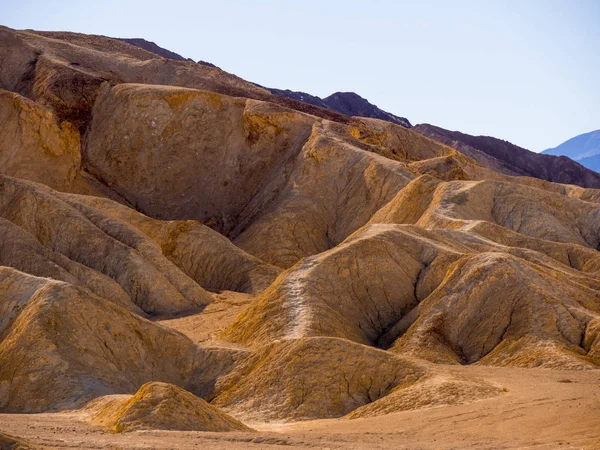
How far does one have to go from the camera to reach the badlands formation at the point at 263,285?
19.1 m

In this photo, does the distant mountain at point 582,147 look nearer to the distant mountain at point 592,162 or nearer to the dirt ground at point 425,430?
the distant mountain at point 592,162

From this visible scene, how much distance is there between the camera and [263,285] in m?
41.8

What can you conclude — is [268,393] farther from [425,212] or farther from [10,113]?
[10,113]

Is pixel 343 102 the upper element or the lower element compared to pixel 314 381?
upper

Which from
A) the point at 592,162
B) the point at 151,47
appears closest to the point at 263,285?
the point at 151,47

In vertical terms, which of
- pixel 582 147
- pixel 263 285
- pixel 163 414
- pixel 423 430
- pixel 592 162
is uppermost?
pixel 582 147

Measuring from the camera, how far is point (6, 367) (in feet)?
76.6

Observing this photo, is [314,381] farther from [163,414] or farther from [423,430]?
[163,414]

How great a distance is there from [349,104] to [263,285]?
265 ft

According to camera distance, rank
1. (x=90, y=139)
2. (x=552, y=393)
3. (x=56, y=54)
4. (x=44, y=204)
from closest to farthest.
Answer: (x=552, y=393), (x=44, y=204), (x=90, y=139), (x=56, y=54)

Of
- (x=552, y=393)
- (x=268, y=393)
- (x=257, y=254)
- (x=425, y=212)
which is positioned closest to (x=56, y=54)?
(x=257, y=254)

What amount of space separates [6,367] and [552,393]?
1152 cm

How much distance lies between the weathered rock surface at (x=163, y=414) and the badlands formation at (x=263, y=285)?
5 cm

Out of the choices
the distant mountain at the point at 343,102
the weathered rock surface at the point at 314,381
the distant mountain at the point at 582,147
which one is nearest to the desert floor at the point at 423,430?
the weathered rock surface at the point at 314,381
